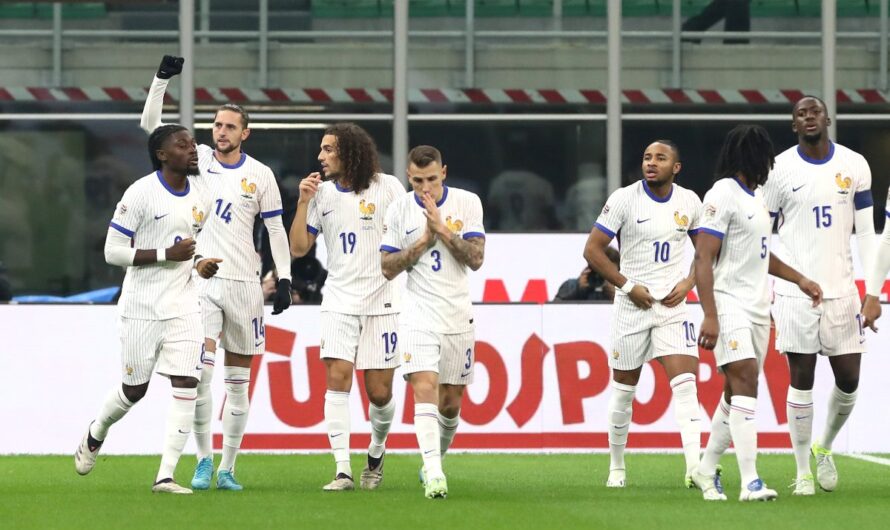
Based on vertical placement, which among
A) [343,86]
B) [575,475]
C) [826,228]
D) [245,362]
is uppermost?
[343,86]

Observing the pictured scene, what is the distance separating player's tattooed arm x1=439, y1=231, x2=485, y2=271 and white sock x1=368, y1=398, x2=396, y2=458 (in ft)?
3.67

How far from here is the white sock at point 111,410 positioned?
33.0 feet

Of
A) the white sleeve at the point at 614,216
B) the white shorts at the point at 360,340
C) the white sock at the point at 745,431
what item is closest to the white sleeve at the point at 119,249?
the white shorts at the point at 360,340

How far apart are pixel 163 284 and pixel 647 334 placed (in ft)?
9.16

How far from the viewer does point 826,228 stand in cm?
1002

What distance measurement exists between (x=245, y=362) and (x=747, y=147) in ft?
10.9

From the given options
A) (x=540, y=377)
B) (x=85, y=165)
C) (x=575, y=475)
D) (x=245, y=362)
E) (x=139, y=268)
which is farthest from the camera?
(x=85, y=165)

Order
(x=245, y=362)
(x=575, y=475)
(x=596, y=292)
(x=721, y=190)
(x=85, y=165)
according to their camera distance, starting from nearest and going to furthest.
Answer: (x=721, y=190) → (x=245, y=362) → (x=575, y=475) → (x=596, y=292) → (x=85, y=165)

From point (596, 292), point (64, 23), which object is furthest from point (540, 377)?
point (64, 23)

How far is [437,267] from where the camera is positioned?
9938mm

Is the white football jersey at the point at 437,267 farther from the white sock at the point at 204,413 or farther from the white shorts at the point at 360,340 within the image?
the white sock at the point at 204,413

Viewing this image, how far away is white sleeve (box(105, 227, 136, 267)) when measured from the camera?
32.2 feet

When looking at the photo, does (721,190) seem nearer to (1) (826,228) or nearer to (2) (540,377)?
(1) (826,228)

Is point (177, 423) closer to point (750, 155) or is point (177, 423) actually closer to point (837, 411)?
point (750, 155)
